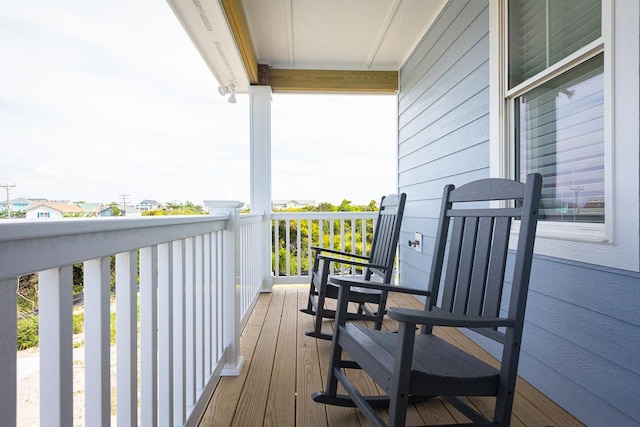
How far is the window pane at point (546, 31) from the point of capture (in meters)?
1.73

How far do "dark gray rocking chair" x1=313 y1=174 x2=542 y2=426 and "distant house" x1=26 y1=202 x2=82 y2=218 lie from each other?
0.94 metres

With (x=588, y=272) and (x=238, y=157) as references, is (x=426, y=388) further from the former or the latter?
(x=238, y=157)

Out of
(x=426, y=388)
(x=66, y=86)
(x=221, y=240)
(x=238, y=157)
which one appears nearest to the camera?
(x=426, y=388)

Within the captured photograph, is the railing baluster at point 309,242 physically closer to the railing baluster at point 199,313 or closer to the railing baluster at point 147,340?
the railing baluster at point 199,313

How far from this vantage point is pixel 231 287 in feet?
7.23

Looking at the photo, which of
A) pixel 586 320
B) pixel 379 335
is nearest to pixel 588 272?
pixel 586 320

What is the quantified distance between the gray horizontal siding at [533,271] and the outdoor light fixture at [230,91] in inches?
74.3

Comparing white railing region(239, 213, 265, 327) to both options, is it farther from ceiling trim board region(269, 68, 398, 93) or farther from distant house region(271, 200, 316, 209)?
ceiling trim board region(269, 68, 398, 93)

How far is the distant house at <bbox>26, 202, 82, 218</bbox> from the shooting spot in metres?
0.88

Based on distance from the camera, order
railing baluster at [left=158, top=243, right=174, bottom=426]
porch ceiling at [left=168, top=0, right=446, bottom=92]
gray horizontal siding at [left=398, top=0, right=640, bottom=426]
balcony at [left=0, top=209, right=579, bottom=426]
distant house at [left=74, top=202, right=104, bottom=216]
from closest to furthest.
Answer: balcony at [left=0, top=209, right=579, bottom=426]
distant house at [left=74, top=202, right=104, bottom=216]
railing baluster at [left=158, top=243, right=174, bottom=426]
gray horizontal siding at [left=398, top=0, right=640, bottom=426]
porch ceiling at [left=168, top=0, right=446, bottom=92]

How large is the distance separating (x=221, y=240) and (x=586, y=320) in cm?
175

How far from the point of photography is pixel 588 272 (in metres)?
1.70

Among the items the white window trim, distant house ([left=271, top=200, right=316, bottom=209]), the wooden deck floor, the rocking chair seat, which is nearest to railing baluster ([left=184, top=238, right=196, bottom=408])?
the wooden deck floor

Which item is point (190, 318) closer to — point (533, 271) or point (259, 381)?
point (259, 381)
